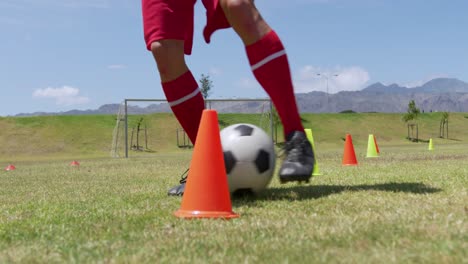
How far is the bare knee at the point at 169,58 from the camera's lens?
373 centimetres

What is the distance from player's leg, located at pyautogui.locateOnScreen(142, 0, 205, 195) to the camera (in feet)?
12.0

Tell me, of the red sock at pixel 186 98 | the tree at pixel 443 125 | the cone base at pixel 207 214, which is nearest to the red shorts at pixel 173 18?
the red sock at pixel 186 98

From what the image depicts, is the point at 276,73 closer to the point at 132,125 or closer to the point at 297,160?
the point at 297,160

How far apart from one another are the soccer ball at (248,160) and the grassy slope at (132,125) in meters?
34.2

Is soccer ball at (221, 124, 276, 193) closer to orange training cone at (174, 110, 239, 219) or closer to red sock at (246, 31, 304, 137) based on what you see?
red sock at (246, 31, 304, 137)

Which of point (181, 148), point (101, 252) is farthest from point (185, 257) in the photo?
point (181, 148)

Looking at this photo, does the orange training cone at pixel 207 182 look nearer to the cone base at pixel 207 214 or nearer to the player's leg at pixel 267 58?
the cone base at pixel 207 214

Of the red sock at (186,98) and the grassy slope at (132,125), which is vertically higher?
the red sock at (186,98)

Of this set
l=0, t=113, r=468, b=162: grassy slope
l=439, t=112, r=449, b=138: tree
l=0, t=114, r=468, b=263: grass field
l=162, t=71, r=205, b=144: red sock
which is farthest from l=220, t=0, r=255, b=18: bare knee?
l=439, t=112, r=449, b=138: tree

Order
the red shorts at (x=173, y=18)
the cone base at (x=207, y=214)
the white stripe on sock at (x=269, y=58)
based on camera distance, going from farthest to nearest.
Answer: the red shorts at (x=173, y=18) < the white stripe on sock at (x=269, y=58) < the cone base at (x=207, y=214)

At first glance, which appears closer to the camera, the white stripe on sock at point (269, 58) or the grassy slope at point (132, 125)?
the white stripe on sock at point (269, 58)

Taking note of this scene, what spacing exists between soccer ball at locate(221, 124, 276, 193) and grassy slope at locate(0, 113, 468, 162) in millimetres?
34213

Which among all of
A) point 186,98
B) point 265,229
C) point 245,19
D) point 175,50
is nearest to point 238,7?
point 245,19

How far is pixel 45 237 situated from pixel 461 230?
6.20 feet
